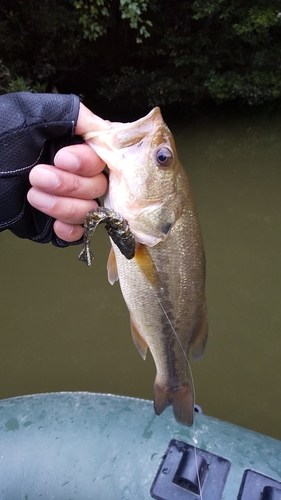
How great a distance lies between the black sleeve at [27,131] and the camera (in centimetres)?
127

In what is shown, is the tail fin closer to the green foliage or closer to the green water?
the green water

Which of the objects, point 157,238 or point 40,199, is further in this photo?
point 157,238

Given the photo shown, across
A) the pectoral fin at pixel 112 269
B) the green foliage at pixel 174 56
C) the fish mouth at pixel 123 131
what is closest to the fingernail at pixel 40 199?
the fish mouth at pixel 123 131

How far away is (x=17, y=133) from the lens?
1270 millimetres

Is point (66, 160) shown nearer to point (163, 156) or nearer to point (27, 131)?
point (27, 131)

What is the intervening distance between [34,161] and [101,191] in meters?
0.24

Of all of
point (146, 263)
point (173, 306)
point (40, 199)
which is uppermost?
point (40, 199)

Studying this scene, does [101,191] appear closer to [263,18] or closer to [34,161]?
[34,161]

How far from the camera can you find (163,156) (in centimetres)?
136

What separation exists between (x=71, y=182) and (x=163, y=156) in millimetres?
315

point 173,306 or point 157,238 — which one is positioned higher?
point 157,238

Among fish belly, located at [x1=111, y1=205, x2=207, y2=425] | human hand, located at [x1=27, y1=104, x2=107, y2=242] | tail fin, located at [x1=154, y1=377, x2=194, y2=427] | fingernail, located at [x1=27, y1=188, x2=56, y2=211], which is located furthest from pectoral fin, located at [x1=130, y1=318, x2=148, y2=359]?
fingernail, located at [x1=27, y1=188, x2=56, y2=211]

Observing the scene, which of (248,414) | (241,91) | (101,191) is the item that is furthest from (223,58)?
(101,191)

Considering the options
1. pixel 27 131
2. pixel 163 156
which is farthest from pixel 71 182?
pixel 163 156
